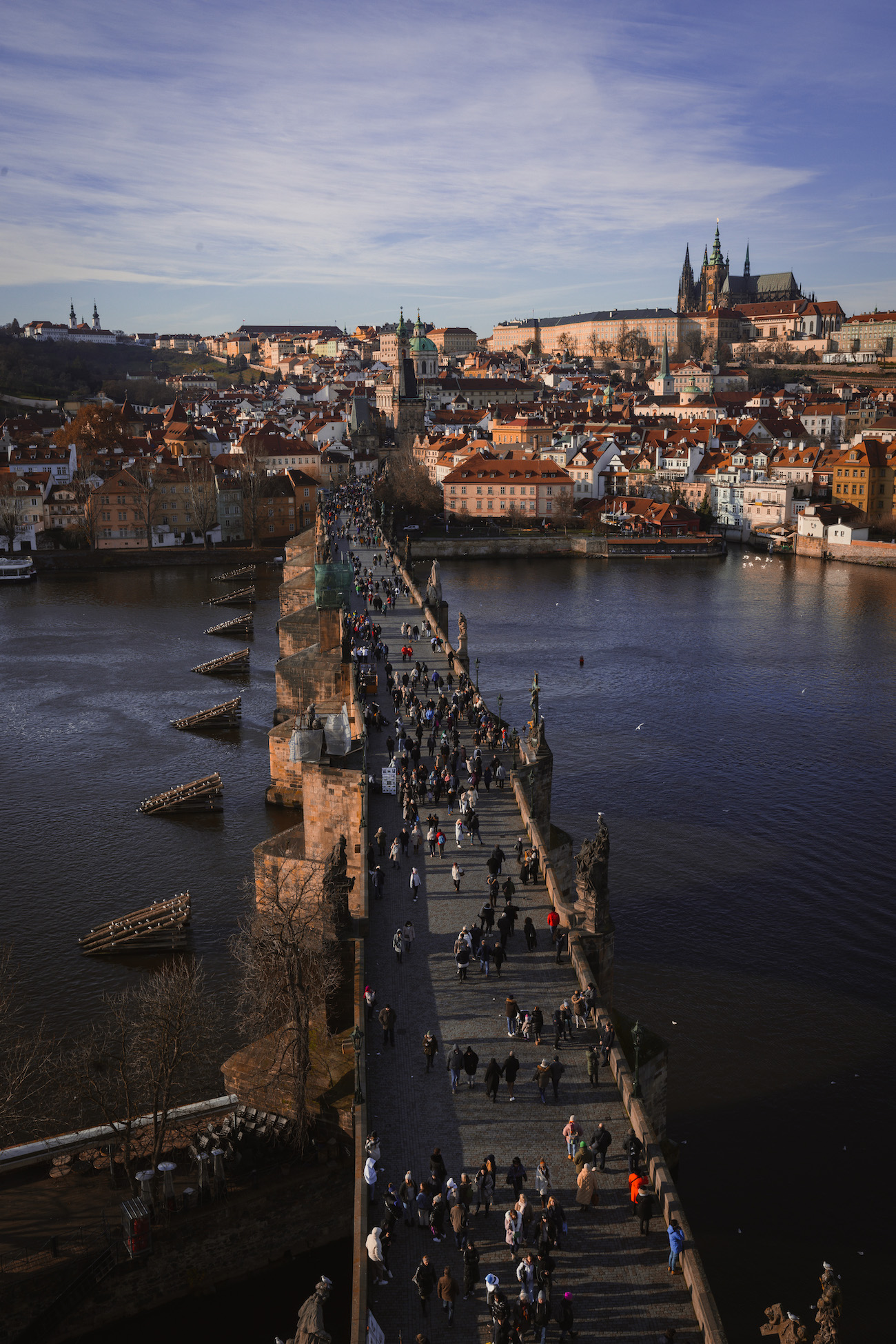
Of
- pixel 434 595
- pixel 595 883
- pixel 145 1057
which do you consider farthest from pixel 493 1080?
pixel 434 595

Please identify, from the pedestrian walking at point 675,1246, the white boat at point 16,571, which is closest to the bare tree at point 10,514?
the white boat at point 16,571

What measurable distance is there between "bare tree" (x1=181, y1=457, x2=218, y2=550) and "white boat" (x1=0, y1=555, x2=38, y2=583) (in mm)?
13018

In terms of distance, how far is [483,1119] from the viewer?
47.4 ft

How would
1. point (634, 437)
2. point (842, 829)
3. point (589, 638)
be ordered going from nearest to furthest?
point (842, 829), point (589, 638), point (634, 437)

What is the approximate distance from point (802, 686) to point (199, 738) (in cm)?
2525

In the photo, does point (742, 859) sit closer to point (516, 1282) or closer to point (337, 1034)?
point (337, 1034)

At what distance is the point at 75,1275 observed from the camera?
15031mm

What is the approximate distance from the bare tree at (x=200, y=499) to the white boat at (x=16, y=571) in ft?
42.7

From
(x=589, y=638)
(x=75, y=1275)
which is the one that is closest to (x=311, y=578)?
(x=589, y=638)

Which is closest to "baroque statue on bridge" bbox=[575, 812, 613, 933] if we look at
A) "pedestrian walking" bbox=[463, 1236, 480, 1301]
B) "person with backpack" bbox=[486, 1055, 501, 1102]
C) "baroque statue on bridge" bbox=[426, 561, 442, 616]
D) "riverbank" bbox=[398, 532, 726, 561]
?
"person with backpack" bbox=[486, 1055, 501, 1102]

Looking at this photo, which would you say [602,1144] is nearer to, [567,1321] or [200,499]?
[567,1321]

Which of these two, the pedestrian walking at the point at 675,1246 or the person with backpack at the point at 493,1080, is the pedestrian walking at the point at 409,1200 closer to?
the person with backpack at the point at 493,1080

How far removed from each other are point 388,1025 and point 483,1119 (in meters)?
2.09

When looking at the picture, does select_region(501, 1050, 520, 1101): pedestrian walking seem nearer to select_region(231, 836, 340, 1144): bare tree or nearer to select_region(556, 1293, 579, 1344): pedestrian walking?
select_region(231, 836, 340, 1144): bare tree
